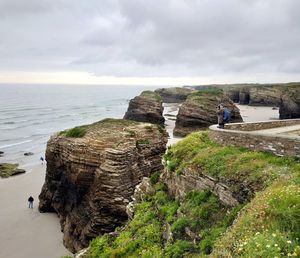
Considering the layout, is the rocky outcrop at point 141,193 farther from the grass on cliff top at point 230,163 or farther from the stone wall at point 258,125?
the stone wall at point 258,125

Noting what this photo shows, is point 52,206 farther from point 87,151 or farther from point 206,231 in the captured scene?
point 206,231

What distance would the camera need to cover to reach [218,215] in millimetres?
13344

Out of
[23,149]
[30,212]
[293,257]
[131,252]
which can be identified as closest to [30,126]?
[23,149]

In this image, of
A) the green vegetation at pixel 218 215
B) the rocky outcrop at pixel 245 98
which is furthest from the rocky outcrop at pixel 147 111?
the rocky outcrop at pixel 245 98

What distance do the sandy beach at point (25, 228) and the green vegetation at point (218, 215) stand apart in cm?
1006

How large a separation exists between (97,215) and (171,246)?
41.4 feet

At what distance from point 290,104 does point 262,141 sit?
64.2m

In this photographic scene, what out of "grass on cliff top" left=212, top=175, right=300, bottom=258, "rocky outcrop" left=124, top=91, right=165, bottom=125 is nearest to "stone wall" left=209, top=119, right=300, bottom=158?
"grass on cliff top" left=212, top=175, right=300, bottom=258

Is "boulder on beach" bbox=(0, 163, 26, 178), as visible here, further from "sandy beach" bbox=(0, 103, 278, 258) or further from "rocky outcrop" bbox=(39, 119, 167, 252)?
"rocky outcrop" bbox=(39, 119, 167, 252)

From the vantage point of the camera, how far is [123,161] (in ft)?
84.2

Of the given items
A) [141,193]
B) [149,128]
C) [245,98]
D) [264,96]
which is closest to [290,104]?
[264,96]

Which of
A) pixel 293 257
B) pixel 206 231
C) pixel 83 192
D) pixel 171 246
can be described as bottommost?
pixel 83 192

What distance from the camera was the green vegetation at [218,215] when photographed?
8.57 m

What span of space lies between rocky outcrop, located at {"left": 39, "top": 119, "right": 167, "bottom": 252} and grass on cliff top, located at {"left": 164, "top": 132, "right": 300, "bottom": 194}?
724cm
